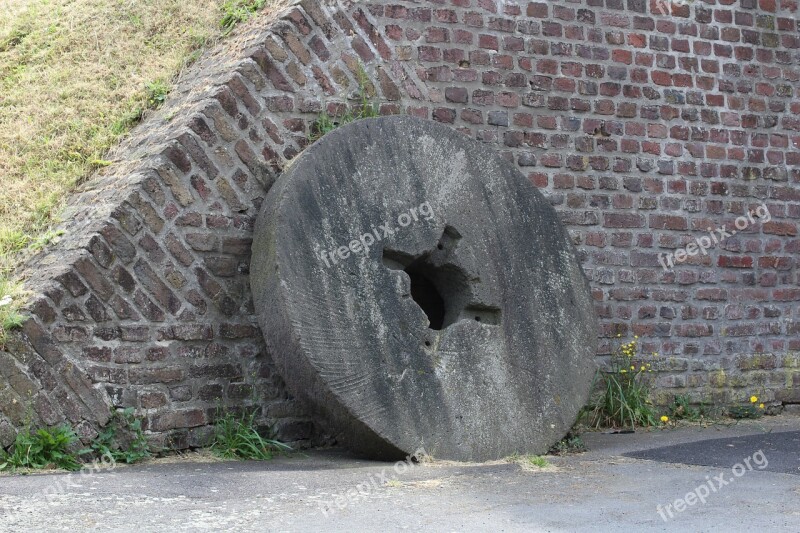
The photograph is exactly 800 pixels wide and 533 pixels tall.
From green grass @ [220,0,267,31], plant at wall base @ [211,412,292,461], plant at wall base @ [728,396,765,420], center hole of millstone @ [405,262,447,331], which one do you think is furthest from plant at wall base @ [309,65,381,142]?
plant at wall base @ [728,396,765,420]

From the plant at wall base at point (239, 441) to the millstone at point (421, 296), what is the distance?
40 cm

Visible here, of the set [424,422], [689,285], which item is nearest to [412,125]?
[424,422]

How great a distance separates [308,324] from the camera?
15.1 feet

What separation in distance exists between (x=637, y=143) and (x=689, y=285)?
3.20 ft

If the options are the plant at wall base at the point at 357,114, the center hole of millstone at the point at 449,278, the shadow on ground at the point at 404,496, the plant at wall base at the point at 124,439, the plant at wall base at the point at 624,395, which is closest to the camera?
the shadow on ground at the point at 404,496

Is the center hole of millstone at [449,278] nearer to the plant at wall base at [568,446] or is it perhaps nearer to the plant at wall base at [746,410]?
the plant at wall base at [568,446]

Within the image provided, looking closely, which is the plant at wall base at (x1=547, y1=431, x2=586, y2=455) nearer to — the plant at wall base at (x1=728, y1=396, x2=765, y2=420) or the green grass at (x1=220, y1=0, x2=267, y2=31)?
the plant at wall base at (x1=728, y1=396, x2=765, y2=420)

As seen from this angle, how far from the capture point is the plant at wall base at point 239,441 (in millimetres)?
4887

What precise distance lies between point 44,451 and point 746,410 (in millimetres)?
4388

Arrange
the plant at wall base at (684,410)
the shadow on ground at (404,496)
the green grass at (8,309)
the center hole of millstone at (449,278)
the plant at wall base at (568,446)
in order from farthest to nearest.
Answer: the plant at wall base at (684,410)
the plant at wall base at (568,446)
the center hole of millstone at (449,278)
the green grass at (8,309)
the shadow on ground at (404,496)

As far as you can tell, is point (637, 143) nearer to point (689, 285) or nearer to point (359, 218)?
point (689, 285)

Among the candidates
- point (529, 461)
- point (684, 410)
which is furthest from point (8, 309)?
point (684, 410)

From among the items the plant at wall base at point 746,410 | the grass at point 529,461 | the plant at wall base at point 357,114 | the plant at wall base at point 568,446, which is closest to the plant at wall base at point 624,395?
the plant at wall base at point 568,446

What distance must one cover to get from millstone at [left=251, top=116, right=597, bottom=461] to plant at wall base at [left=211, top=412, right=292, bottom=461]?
40cm
